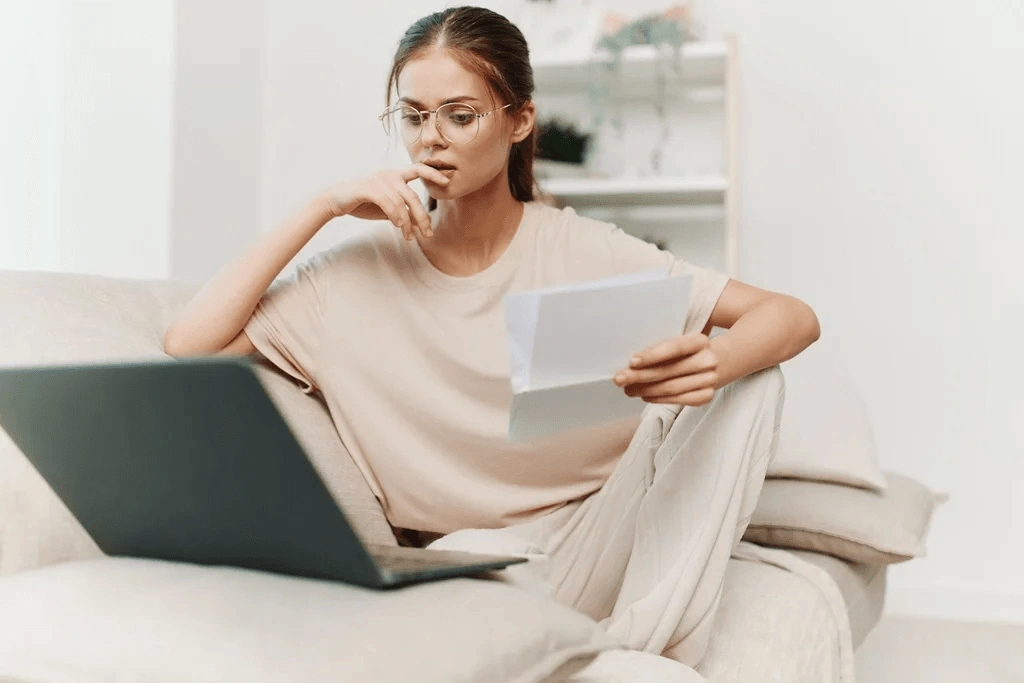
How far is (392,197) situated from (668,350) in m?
0.43

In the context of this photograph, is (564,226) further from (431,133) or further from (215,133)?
(215,133)

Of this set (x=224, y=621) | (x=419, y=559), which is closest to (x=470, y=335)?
(x=419, y=559)

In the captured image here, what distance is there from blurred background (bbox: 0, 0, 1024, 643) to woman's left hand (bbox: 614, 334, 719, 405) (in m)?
1.57

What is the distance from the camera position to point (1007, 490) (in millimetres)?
2760

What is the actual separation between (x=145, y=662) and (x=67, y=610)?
0.10m

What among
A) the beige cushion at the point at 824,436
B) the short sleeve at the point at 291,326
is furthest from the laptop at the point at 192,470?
the beige cushion at the point at 824,436

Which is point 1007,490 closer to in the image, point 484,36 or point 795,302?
point 795,302

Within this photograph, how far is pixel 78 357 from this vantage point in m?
1.17

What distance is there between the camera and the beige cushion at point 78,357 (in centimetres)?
102

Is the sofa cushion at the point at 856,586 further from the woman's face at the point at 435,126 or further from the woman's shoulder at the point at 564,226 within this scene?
the woman's face at the point at 435,126

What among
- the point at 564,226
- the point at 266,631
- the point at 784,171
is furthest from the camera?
the point at 784,171

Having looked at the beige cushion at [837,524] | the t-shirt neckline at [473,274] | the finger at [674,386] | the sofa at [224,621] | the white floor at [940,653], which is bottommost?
the white floor at [940,653]

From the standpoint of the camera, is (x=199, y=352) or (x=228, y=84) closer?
(x=199, y=352)

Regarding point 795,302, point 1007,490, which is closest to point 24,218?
point 795,302
